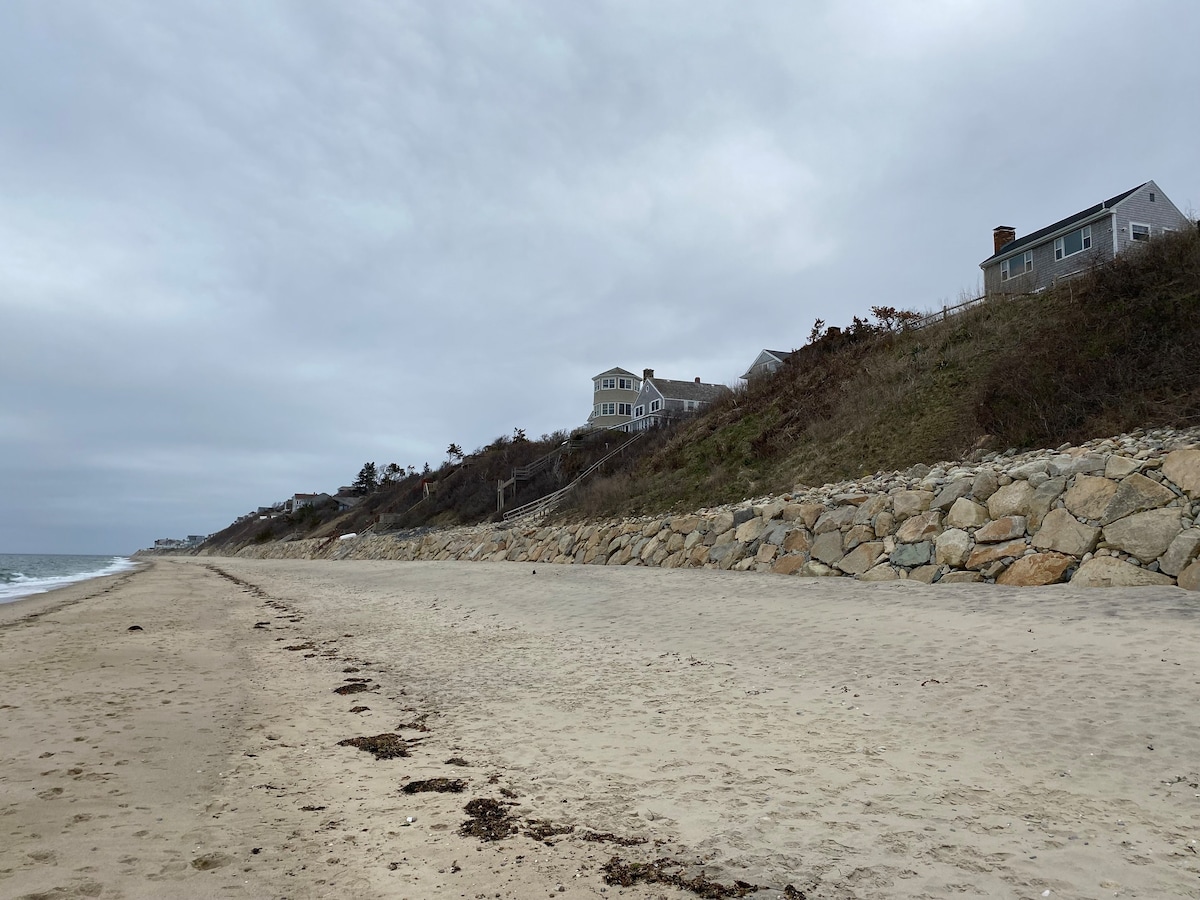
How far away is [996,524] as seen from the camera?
11695mm

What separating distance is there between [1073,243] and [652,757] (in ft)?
124

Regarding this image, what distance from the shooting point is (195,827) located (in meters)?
3.81

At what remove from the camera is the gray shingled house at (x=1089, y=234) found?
103 feet

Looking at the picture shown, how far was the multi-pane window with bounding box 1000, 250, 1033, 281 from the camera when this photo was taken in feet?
116

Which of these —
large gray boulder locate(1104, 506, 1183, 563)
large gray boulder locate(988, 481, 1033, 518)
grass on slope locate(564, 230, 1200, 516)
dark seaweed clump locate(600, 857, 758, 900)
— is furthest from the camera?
grass on slope locate(564, 230, 1200, 516)

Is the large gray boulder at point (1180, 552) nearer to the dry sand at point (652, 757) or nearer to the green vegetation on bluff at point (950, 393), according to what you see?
the dry sand at point (652, 757)

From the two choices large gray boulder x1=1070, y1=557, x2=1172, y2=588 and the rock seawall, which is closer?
large gray boulder x1=1070, y1=557, x2=1172, y2=588

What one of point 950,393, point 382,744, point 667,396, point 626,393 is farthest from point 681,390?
point 382,744

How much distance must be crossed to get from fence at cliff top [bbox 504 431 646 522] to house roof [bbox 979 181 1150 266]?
70.8 ft

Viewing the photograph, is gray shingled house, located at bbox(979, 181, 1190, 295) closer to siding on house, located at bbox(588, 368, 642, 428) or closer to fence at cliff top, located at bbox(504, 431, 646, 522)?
fence at cliff top, located at bbox(504, 431, 646, 522)

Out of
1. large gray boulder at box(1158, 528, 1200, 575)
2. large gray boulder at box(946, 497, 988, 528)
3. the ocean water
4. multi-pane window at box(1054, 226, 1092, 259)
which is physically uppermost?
multi-pane window at box(1054, 226, 1092, 259)

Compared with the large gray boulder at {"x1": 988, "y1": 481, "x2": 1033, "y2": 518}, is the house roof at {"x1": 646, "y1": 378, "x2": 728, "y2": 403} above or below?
above

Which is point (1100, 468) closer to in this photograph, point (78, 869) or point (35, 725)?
point (78, 869)

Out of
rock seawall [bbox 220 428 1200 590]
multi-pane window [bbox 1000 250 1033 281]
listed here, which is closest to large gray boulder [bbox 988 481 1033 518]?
rock seawall [bbox 220 428 1200 590]
